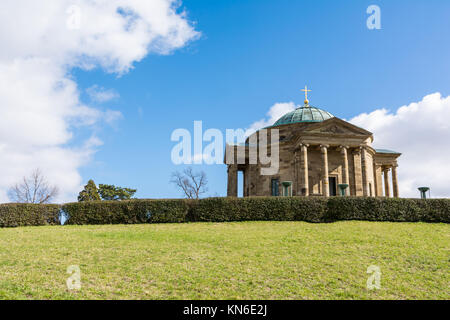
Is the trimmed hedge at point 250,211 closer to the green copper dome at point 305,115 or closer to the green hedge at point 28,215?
the green hedge at point 28,215

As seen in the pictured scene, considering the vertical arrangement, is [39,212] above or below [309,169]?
below

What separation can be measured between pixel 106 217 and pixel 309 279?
49.7 ft

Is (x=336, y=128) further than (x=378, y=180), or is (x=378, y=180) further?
(x=378, y=180)

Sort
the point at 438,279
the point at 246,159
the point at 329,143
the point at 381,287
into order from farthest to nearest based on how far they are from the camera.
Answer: the point at 246,159, the point at 329,143, the point at 438,279, the point at 381,287

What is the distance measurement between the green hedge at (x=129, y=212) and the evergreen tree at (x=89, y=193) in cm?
3179

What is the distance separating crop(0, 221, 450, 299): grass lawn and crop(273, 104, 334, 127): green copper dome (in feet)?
67.0

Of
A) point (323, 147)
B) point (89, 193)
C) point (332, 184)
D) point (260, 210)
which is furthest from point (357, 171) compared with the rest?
point (89, 193)

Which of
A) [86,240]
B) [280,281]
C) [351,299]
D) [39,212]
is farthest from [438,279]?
[39,212]

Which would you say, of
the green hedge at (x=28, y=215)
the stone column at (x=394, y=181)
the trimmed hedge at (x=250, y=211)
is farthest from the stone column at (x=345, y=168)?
the green hedge at (x=28, y=215)

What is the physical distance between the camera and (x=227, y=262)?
12.1 meters

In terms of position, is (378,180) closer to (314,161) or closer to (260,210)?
(314,161)

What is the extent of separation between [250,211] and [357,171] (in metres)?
15.5

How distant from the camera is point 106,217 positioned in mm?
22000

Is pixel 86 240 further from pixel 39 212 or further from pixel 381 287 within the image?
pixel 381 287
